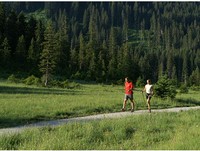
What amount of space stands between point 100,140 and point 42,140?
7.06 ft

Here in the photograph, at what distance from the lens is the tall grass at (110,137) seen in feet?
37.1

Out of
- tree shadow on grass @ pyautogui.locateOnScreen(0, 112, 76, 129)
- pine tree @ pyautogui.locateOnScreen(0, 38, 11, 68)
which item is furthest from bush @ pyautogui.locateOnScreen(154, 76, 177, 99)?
pine tree @ pyautogui.locateOnScreen(0, 38, 11, 68)

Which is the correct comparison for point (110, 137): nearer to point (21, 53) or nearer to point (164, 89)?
point (164, 89)

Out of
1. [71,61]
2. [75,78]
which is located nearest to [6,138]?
[75,78]

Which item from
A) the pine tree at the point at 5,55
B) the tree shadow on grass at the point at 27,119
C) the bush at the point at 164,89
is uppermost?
the pine tree at the point at 5,55

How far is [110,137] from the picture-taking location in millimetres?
12922

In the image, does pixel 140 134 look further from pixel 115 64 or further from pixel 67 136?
pixel 115 64

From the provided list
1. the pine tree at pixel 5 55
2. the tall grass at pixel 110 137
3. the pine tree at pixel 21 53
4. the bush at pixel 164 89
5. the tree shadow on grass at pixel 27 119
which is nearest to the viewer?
the tall grass at pixel 110 137

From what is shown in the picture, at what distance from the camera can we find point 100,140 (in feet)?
40.8

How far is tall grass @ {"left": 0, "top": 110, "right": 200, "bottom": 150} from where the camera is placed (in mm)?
Answer: 11305

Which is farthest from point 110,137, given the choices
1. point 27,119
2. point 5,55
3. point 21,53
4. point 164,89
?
point 21,53

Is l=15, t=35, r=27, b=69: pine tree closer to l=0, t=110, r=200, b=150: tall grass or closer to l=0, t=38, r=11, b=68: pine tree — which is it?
l=0, t=38, r=11, b=68: pine tree

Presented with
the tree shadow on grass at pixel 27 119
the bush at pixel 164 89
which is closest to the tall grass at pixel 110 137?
the tree shadow on grass at pixel 27 119

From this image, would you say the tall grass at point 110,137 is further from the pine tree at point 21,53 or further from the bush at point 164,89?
the pine tree at point 21,53
